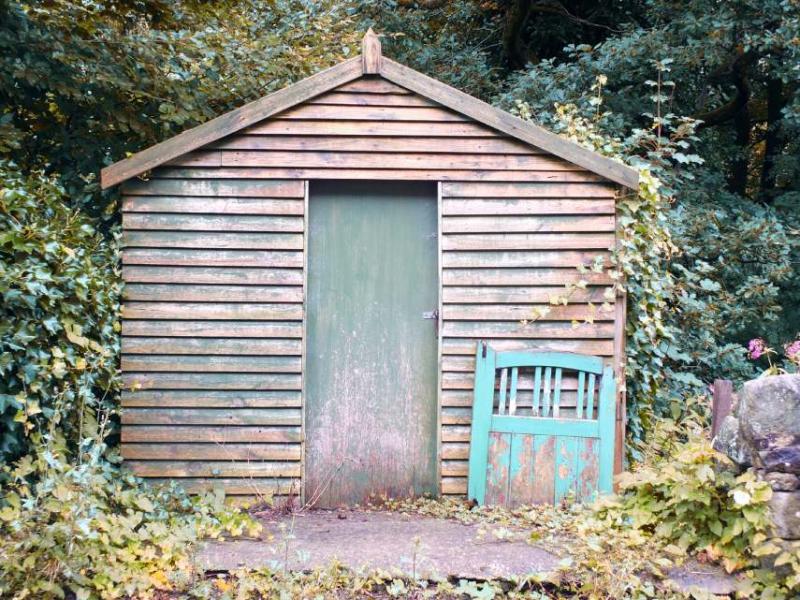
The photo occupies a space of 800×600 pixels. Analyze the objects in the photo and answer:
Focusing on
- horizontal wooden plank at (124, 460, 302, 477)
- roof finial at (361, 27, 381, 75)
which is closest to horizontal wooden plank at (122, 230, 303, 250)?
roof finial at (361, 27, 381, 75)

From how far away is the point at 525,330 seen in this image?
592 centimetres

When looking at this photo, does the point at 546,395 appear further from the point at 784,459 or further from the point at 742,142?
the point at 742,142

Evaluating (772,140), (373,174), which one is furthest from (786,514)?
(772,140)

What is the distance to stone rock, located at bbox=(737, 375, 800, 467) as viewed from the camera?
412 cm

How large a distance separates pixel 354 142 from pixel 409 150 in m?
0.41

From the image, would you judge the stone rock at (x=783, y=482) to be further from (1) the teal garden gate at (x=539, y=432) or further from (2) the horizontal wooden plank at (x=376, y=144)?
(2) the horizontal wooden plank at (x=376, y=144)

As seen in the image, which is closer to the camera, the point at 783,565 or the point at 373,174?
the point at 783,565

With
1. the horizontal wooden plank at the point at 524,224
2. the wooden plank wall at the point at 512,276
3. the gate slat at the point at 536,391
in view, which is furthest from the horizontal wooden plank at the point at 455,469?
the horizontal wooden plank at the point at 524,224

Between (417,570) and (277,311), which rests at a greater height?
(277,311)

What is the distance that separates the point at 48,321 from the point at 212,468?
1800mm

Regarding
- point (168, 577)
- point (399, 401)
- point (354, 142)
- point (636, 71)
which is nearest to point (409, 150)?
point (354, 142)

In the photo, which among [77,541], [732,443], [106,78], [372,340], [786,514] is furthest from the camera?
[106,78]

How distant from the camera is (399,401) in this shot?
20.0 ft

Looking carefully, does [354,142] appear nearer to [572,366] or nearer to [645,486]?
[572,366]
